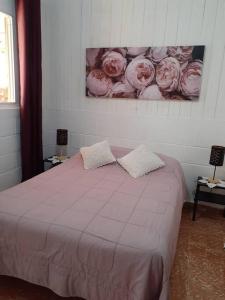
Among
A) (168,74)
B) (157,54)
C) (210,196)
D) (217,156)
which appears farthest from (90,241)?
(157,54)

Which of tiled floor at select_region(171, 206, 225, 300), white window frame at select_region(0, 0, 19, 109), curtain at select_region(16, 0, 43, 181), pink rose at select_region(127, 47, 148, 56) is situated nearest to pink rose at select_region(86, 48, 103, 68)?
pink rose at select_region(127, 47, 148, 56)

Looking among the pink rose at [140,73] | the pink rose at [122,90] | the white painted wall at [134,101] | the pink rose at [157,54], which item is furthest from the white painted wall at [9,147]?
the pink rose at [157,54]

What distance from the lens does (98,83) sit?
10.2 ft

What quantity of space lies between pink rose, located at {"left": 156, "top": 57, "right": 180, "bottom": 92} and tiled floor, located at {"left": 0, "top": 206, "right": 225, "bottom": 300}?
5.40 feet

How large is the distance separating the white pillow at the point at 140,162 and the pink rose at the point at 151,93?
0.69 meters

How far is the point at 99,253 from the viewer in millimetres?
1314

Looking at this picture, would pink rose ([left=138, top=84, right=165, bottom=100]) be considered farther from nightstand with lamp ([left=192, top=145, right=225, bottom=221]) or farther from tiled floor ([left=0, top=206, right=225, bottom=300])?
tiled floor ([left=0, top=206, right=225, bottom=300])

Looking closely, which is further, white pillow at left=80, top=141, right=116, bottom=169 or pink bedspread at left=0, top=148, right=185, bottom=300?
white pillow at left=80, top=141, right=116, bottom=169

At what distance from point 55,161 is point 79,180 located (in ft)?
3.16

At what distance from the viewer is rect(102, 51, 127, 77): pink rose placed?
2938 mm

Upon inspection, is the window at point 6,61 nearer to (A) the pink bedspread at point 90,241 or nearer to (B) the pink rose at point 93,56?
(B) the pink rose at point 93,56

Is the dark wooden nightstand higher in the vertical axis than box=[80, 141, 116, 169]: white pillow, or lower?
lower

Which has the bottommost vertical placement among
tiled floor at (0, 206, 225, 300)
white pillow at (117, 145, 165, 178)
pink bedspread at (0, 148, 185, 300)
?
tiled floor at (0, 206, 225, 300)

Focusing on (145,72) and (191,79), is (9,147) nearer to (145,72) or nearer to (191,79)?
(145,72)
